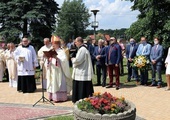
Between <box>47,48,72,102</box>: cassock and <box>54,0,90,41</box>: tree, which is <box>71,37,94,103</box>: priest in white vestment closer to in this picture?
<box>47,48,72,102</box>: cassock

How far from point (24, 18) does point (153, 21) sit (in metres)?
10.5

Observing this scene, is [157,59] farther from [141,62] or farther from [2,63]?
[2,63]

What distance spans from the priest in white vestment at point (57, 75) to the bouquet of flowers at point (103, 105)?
3.76 m

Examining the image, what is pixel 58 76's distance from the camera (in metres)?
10.5

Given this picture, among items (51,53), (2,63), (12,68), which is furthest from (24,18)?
(51,53)

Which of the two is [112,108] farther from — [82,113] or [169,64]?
[169,64]

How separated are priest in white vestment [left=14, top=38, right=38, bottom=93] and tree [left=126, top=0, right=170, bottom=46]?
8330 millimetres

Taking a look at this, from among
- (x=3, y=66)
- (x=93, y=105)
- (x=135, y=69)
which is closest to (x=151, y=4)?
(x=135, y=69)

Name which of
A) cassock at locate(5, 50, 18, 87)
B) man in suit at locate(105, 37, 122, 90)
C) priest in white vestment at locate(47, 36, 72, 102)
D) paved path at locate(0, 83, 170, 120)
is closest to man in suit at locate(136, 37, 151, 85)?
paved path at locate(0, 83, 170, 120)

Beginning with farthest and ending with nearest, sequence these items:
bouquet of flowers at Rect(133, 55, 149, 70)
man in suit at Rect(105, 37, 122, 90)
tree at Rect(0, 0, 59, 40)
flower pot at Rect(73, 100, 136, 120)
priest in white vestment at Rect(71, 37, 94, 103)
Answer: tree at Rect(0, 0, 59, 40), bouquet of flowers at Rect(133, 55, 149, 70), man in suit at Rect(105, 37, 122, 90), priest in white vestment at Rect(71, 37, 94, 103), flower pot at Rect(73, 100, 136, 120)

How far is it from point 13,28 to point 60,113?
17.5 m

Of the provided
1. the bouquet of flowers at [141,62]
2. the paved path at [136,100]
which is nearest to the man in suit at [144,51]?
the bouquet of flowers at [141,62]

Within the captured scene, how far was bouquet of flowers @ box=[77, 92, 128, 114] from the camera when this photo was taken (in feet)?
20.9

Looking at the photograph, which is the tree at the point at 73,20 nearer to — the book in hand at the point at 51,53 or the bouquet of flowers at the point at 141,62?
the bouquet of flowers at the point at 141,62
